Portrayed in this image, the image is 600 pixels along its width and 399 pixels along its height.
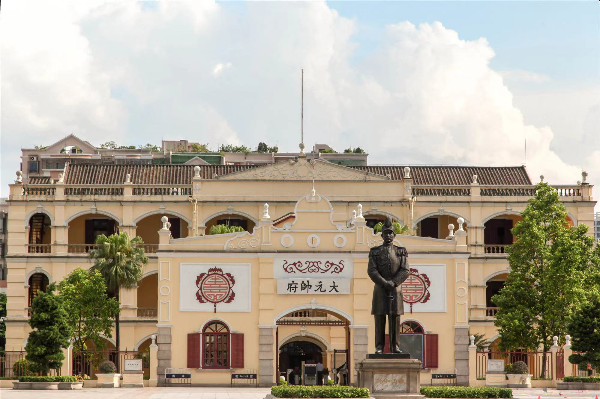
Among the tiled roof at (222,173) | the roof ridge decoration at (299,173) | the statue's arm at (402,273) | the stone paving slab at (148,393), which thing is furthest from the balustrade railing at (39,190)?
the statue's arm at (402,273)

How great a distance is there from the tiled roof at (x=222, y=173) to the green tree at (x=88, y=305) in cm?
1174

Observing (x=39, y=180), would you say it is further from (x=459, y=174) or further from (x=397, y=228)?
(x=459, y=174)

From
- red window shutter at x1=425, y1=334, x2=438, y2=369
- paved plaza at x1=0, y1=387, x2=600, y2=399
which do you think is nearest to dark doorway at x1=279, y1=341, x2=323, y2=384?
red window shutter at x1=425, y1=334, x2=438, y2=369

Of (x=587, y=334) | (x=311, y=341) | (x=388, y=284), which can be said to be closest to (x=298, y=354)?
(x=311, y=341)

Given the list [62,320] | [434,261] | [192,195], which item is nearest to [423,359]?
[434,261]

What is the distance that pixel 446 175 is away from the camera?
218 ft

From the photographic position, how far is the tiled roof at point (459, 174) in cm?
6575

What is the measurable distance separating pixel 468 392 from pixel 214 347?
16364mm

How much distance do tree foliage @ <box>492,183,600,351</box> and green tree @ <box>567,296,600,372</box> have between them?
10.3 ft

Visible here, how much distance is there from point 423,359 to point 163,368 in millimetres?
11744

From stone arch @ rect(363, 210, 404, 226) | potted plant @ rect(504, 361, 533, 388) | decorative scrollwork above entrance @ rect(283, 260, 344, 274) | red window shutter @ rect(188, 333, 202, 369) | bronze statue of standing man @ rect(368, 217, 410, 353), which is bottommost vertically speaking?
potted plant @ rect(504, 361, 533, 388)

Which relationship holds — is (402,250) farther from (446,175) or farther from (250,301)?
(446,175)

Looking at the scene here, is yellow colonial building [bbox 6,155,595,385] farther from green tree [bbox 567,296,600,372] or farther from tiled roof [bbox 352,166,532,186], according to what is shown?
green tree [bbox 567,296,600,372]

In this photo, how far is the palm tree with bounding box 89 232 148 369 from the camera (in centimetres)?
5353
